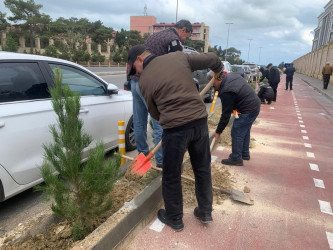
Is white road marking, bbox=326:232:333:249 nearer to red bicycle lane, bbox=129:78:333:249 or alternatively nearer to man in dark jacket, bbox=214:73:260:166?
red bicycle lane, bbox=129:78:333:249

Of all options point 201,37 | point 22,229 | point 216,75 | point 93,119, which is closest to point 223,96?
point 216,75

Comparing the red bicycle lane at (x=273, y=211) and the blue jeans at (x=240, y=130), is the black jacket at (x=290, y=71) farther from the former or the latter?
the blue jeans at (x=240, y=130)

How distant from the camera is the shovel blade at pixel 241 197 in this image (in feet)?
10.7

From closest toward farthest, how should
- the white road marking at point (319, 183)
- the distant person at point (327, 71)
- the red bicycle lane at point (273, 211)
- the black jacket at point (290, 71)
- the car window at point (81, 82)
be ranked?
the red bicycle lane at point (273, 211) → the car window at point (81, 82) → the white road marking at point (319, 183) → the black jacket at point (290, 71) → the distant person at point (327, 71)

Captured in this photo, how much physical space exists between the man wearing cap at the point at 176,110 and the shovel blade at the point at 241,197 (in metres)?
0.77

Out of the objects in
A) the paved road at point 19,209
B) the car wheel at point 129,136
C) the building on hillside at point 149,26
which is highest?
the building on hillside at point 149,26

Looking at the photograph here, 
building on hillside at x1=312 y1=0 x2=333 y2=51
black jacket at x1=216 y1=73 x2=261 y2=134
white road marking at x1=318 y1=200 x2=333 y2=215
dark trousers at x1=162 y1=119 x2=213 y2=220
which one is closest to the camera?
dark trousers at x1=162 y1=119 x2=213 y2=220

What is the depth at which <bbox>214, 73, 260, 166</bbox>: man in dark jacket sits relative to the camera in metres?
3.77

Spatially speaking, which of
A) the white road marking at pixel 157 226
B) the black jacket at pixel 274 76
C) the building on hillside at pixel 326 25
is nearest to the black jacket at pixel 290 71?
the black jacket at pixel 274 76

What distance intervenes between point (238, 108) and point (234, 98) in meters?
0.39

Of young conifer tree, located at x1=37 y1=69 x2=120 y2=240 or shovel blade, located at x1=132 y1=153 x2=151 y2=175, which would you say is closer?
young conifer tree, located at x1=37 y1=69 x2=120 y2=240


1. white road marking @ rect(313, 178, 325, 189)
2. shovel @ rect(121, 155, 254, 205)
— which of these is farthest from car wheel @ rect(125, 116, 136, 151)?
white road marking @ rect(313, 178, 325, 189)

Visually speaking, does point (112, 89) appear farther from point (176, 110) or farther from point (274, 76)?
point (274, 76)

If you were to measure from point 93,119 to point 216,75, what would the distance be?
1733mm
